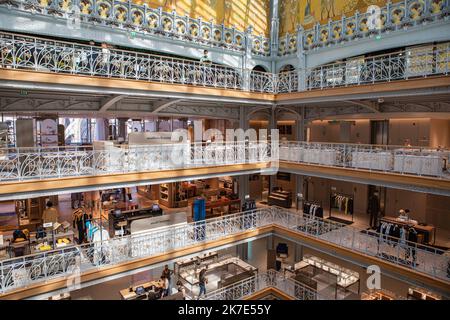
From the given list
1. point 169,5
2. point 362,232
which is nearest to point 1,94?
point 169,5

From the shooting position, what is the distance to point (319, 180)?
16922 mm

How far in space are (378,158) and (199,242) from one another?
683cm

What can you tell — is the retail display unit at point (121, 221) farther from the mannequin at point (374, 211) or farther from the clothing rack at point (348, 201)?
the mannequin at point (374, 211)

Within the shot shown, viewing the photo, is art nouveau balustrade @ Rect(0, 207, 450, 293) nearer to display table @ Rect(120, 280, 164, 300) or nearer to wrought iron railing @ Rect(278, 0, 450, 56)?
display table @ Rect(120, 280, 164, 300)

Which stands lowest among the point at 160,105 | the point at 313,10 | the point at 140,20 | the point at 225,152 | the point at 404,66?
the point at 225,152

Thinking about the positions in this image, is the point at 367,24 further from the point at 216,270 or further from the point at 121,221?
the point at 121,221

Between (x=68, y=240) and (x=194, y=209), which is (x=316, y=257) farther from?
(x=68, y=240)

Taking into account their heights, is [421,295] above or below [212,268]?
above

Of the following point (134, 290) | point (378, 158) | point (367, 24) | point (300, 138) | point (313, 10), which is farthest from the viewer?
point (300, 138)

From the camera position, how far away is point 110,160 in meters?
9.45

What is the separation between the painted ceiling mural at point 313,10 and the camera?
12523mm

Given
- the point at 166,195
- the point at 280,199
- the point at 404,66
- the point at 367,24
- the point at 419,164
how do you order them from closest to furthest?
the point at 419,164, the point at 404,66, the point at 367,24, the point at 280,199, the point at 166,195

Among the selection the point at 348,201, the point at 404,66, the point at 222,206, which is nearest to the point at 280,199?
the point at 222,206

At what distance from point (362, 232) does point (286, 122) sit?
9.11 metres
